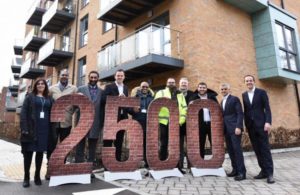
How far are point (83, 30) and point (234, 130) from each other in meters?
15.3

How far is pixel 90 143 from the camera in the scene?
17.6 feet

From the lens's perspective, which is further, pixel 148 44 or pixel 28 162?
pixel 148 44

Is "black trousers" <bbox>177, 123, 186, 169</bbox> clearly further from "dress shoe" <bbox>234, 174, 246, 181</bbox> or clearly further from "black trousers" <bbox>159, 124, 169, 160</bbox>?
"dress shoe" <bbox>234, 174, 246, 181</bbox>

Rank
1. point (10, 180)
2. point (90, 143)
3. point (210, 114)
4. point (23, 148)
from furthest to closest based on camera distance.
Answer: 1. point (210, 114)
2. point (90, 143)
3. point (10, 180)
4. point (23, 148)

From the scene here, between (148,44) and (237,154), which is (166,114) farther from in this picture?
(148,44)

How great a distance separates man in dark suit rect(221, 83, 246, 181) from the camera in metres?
5.23

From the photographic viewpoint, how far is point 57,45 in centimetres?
2130

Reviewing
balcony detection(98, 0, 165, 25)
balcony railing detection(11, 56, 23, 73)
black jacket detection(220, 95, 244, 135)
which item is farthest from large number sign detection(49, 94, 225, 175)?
balcony railing detection(11, 56, 23, 73)

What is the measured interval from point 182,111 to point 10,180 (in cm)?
358

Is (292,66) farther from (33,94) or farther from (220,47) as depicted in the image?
(33,94)

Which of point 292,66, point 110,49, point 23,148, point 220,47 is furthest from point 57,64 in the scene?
point 23,148

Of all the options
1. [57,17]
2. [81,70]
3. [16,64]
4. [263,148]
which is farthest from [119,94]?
[16,64]

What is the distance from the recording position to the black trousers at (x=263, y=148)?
5059 millimetres

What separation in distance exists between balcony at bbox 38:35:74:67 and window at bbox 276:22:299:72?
42.5ft
